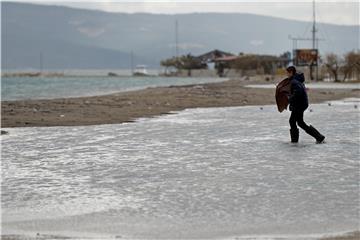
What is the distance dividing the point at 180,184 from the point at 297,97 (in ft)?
17.1

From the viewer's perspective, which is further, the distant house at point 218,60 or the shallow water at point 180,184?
the distant house at point 218,60

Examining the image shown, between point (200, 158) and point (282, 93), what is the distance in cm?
339

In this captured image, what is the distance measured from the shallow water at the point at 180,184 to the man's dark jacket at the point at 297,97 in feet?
2.48

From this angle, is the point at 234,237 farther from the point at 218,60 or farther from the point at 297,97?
the point at 218,60

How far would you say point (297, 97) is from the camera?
535 inches

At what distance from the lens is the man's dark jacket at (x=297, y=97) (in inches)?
534

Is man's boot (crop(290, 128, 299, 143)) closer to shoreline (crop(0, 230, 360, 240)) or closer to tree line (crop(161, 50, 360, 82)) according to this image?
shoreline (crop(0, 230, 360, 240))

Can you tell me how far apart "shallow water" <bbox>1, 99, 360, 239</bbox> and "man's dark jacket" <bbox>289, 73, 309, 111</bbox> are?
75 cm

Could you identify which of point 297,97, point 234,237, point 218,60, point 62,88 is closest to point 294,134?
point 297,97

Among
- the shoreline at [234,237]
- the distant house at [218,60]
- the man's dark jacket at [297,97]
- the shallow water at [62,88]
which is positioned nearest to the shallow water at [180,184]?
the shoreline at [234,237]

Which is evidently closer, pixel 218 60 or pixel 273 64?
pixel 273 64

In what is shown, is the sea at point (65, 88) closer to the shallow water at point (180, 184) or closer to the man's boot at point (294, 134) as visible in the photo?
the shallow water at point (180, 184)

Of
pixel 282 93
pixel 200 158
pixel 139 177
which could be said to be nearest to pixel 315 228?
pixel 139 177

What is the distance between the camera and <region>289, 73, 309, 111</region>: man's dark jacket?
13.6 meters
